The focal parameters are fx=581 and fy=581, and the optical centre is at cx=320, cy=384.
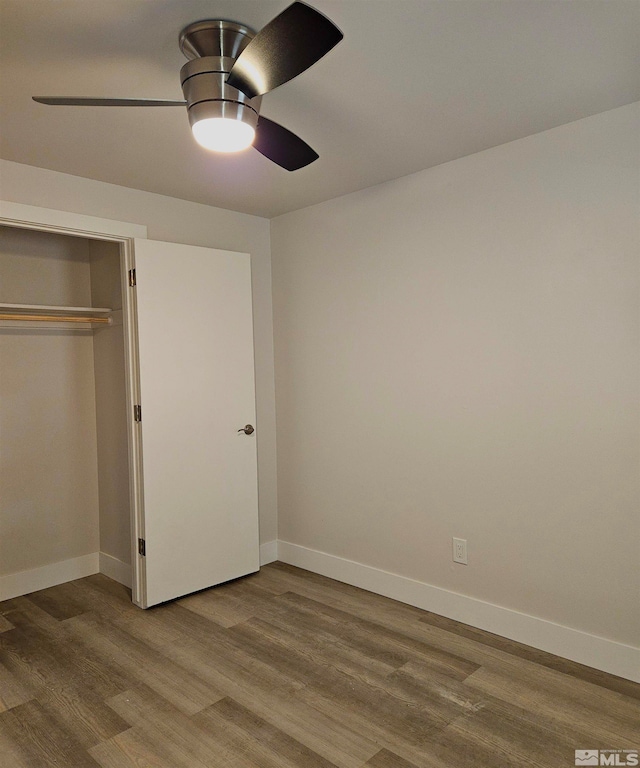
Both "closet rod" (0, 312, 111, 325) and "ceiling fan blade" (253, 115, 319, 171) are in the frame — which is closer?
"ceiling fan blade" (253, 115, 319, 171)

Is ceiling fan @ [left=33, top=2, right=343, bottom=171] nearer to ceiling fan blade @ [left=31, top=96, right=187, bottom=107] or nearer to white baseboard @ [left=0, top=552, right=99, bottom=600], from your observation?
ceiling fan blade @ [left=31, top=96, right=187, bottom=107]

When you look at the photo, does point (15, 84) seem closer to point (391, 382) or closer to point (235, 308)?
point (235, 308)

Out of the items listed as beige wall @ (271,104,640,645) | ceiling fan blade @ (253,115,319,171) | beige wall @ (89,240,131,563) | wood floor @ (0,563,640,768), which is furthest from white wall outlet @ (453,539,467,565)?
ceiling fan blade @ (253,115,319,171)

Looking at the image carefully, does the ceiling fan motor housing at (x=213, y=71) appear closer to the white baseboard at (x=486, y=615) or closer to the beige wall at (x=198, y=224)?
the beige wall at (x=198, y=224)

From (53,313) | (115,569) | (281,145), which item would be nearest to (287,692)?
(115,569)

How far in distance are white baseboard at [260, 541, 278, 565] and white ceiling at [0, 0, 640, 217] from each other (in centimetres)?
248

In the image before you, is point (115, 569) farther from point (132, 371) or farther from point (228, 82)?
point (228, 82)

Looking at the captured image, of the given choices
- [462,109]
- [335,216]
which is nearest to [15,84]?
[462,109]

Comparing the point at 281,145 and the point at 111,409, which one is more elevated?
the point at 281,145

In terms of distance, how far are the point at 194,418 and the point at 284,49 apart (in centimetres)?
242

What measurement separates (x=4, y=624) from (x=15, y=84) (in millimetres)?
2727

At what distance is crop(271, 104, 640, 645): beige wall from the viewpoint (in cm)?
256

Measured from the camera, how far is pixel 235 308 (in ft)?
12.5

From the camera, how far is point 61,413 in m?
3.86
